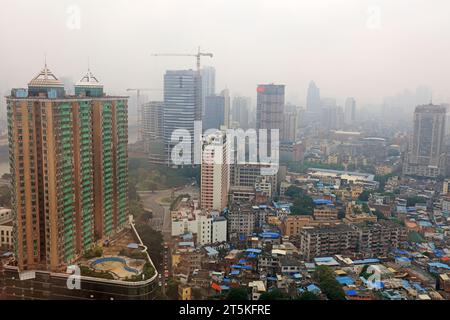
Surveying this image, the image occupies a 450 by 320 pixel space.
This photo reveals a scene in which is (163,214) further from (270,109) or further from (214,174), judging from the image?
(270,109)

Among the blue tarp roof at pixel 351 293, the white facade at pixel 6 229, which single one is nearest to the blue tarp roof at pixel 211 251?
the blue tarp roof at pixel 351 293

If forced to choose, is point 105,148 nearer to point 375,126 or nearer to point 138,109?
point 138,109

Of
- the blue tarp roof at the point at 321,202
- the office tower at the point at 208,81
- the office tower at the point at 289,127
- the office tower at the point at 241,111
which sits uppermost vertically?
the office tower at the point at 208,81

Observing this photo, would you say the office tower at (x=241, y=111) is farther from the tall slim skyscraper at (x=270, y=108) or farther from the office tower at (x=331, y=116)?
the office tower at (x=331, y=116)

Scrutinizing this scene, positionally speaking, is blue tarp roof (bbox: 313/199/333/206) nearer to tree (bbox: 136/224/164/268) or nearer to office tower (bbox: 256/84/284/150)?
office tower (bbox: 256/84/284/150)

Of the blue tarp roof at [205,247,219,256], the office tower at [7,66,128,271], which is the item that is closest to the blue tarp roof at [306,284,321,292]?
the blue tarp roof at [205,247,219,256]
